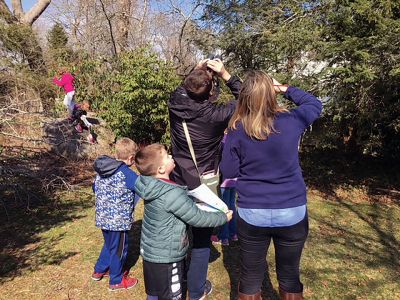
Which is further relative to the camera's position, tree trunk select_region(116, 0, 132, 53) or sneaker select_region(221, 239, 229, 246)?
tree trunk select_region(116, 0, 132, 53)

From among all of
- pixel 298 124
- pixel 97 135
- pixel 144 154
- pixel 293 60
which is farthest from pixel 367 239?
pixel 97 135

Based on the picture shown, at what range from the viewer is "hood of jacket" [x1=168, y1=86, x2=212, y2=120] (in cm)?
271

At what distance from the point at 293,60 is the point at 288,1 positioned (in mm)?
1095

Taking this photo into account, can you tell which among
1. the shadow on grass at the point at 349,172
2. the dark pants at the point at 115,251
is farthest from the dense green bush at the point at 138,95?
the dark pants at the point at 115,251

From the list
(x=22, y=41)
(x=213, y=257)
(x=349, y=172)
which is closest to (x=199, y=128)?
(x=213, y=257)

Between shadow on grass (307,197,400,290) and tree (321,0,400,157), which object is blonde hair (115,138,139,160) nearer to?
shadow on grass (307,197,400,290)

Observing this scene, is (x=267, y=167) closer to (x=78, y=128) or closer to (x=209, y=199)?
(x=209, y=199)

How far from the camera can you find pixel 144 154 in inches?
97.0

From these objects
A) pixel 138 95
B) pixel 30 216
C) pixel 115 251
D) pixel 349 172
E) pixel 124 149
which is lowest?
pixel 349 172

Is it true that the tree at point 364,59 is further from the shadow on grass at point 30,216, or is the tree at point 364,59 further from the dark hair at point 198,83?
Result: the shadow on grass at point 30,216

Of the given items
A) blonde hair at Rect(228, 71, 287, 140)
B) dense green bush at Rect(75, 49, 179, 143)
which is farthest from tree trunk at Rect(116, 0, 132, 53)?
blonde hair at Rect(228, 71, 287, 140)

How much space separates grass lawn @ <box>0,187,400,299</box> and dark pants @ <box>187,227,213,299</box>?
570 mm

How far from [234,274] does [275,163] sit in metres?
2.06

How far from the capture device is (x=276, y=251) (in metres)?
2.33
